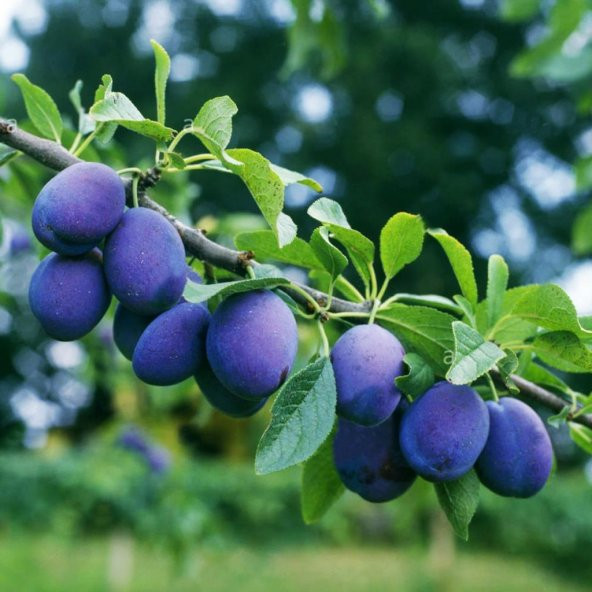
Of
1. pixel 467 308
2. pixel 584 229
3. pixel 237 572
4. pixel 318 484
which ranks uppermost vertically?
pixel 467 308

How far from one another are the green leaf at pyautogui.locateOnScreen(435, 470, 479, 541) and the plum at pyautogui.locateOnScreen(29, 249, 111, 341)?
339 mm

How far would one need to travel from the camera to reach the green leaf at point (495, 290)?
70 centimetres

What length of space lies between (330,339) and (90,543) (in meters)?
6.15

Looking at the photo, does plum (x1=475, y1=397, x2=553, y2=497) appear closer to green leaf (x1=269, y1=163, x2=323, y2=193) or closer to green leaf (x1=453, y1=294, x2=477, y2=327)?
green leaf (x1=453, y1=294, x2=477, y2=327)

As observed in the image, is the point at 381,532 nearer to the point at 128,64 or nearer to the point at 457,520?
the point at 128,64

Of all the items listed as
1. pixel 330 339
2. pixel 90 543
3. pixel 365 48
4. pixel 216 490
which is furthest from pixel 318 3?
pixel 365 48

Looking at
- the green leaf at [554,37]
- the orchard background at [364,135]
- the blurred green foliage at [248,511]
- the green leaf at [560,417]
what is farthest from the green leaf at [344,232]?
the orchard background at [364,135]

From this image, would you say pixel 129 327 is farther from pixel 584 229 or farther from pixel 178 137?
pixel 584 229

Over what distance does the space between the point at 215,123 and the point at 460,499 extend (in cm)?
38

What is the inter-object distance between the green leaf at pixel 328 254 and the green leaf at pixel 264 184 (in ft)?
0.28

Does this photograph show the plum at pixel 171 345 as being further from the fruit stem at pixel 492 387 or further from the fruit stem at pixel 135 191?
the fruit stem at pixel 492 387

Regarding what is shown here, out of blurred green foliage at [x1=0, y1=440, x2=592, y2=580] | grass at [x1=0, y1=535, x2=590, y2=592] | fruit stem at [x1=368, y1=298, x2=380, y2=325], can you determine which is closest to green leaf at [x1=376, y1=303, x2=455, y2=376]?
fruit stem at [x1=368, y1=298, x2=380, y2=325]

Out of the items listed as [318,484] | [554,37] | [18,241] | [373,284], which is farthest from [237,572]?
[373,284]

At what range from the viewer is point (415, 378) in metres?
0.64
